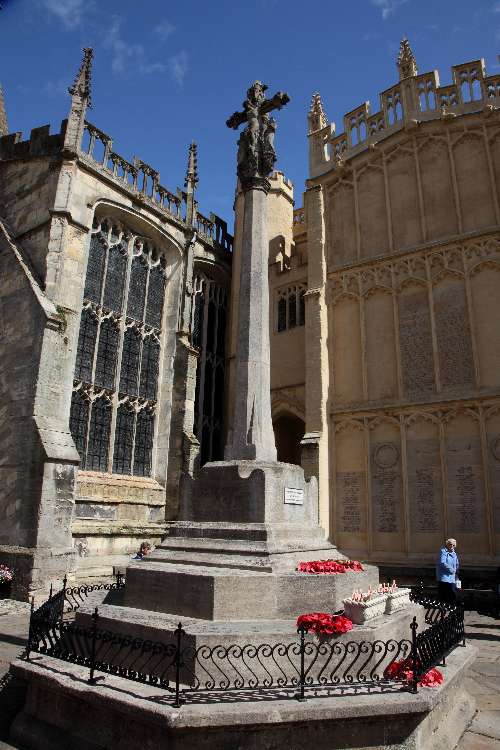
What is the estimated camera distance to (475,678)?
6.41 m

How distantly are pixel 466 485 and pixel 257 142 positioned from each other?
10912 mm

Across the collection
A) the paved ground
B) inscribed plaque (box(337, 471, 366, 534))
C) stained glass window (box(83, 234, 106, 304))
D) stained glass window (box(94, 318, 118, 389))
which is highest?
stained glass window (box(83, 234, 106, 304))

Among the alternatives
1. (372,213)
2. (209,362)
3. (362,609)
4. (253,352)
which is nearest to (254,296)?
(253,352)

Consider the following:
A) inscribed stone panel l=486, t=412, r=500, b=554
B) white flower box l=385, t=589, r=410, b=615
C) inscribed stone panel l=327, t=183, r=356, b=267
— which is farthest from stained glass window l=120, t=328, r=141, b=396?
white flower box l=385, t=589, r=410, b=615

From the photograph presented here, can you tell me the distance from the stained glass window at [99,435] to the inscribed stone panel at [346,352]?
7410 millimetres

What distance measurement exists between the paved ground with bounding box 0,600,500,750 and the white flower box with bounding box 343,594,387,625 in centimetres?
122

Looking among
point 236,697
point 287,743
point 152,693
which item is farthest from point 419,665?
point 152,693

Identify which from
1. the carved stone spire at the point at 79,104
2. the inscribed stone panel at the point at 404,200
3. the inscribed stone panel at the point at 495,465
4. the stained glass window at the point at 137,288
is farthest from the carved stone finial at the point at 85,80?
the inscribed stone panel at the point at 495,465

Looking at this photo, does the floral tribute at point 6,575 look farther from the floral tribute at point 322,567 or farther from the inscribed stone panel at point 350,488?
the inscribed stone panel at point 350,488

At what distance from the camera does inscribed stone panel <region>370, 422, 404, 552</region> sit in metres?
15.0

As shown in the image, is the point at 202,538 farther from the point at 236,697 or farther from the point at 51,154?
the point at 51,154

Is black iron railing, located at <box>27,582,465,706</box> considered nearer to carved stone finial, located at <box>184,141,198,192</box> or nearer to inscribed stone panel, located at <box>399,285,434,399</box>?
inscribed stone panel, located at <box>399,285,434,399</box>

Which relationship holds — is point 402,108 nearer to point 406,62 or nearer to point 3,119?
point 406,62

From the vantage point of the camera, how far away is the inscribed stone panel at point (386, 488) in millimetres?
15016
